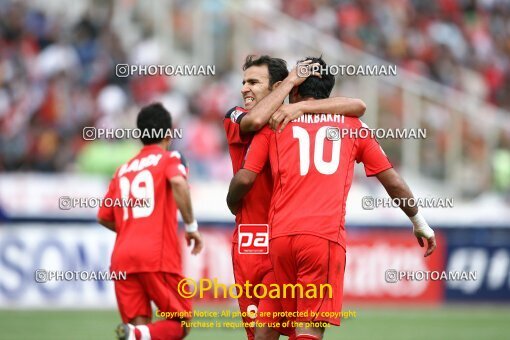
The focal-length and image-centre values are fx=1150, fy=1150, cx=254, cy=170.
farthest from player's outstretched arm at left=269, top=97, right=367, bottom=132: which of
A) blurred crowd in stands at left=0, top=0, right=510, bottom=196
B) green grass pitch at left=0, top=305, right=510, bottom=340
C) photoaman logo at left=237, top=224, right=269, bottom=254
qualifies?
blurred crowd in stands at left=0, top=0, right=510, bottom=196

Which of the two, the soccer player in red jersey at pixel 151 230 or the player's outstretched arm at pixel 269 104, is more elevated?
the player's outstretched arm at pixel 269 104

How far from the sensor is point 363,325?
15.0m

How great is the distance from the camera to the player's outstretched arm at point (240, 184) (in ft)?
26.0

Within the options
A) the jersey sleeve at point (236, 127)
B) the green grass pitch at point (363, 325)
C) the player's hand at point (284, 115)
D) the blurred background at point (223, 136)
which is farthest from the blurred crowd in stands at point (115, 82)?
the player's hand at point (284, 115)

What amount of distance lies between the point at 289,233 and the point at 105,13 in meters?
16.1

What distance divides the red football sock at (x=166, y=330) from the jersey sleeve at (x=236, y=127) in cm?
178

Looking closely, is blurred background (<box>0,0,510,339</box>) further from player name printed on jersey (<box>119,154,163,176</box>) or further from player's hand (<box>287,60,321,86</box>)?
player's hand (<box>287,60,321,86</box>)

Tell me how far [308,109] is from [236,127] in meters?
0.68

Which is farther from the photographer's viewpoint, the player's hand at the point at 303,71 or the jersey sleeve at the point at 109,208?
the jersey sleeve at the point at 109,208

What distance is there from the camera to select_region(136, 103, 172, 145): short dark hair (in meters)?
9.52

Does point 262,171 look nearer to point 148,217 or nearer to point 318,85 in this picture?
point 318,85

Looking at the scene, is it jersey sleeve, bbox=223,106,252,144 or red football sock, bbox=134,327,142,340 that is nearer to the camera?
jersey sleeve, bbox=223,106,252,144

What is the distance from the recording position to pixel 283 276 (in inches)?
307

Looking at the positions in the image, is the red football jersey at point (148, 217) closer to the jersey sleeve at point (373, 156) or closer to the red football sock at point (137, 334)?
the red football sock at point (137, 334)
